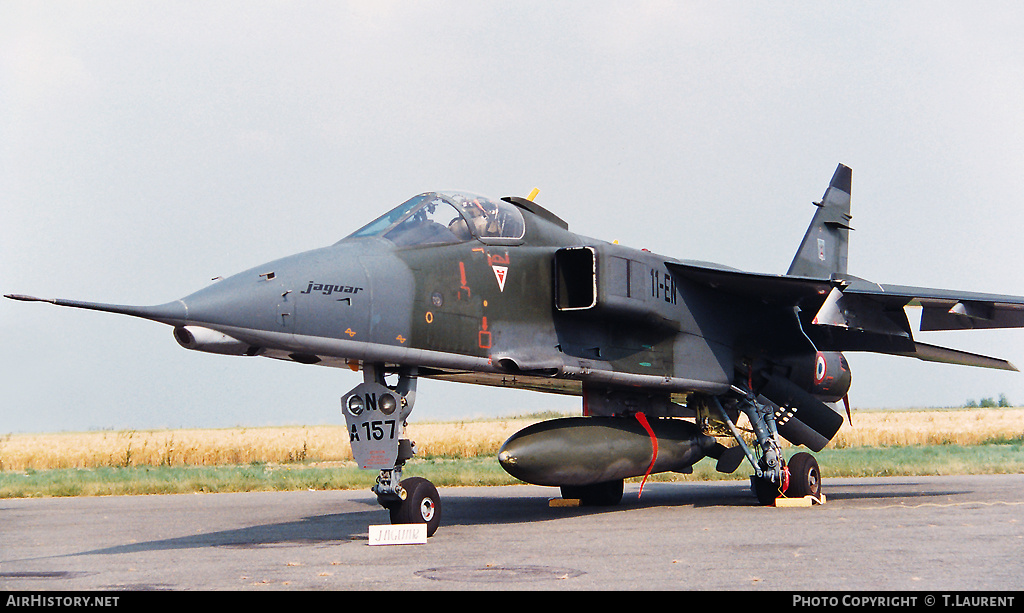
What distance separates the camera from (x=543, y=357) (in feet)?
35.4

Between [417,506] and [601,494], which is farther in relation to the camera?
[601,494]

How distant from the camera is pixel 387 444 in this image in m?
9.30

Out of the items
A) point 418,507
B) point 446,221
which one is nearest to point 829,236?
point 446,221

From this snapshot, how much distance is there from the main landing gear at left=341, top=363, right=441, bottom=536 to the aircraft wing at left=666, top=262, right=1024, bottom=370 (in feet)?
16.6

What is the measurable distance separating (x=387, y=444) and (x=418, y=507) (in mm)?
729

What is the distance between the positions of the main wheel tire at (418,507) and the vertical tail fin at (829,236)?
31.4 ft

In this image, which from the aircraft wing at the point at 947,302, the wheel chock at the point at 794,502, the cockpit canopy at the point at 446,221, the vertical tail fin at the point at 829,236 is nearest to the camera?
the cockpit canopy at the point at 446,221

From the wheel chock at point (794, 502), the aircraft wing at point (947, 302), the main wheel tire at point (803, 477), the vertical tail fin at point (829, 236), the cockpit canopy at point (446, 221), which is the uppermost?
the vertical tail fin at point (829, 236)

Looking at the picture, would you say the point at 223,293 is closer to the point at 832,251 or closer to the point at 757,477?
the point at 757,477

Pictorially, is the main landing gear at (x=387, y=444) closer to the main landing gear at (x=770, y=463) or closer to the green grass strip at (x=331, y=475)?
the main landing gear at (x=770, y=463)

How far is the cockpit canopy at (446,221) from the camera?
388 inches

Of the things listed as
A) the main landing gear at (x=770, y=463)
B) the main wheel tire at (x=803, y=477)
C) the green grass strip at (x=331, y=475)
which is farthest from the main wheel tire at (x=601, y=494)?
the green grass strip at (x=331, y=475)

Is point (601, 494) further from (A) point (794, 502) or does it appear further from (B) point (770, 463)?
(A) point (794, 502)

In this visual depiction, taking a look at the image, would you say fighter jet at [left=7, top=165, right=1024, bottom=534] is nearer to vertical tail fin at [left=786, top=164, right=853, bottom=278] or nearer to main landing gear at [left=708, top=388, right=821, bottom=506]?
main landing gear at [left=708, top=388, right=821, bottom=506]
